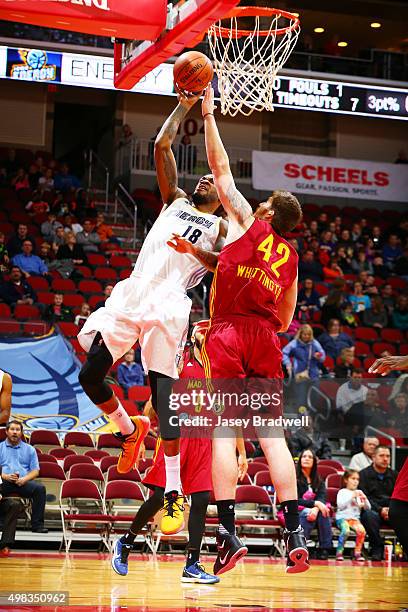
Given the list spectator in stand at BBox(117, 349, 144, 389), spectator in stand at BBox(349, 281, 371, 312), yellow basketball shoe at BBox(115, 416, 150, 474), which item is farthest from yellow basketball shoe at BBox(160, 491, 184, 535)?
spectator in stand at BBox(349, 281, 371, 312)

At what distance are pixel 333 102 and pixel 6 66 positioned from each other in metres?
6.29


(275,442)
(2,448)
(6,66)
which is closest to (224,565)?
(275,442)

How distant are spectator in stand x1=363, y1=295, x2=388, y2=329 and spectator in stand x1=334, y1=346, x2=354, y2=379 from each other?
3.20m

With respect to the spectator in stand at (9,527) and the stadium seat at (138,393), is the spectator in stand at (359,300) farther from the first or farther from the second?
the spectator in stand at (9,527)

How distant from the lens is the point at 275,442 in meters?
5.39

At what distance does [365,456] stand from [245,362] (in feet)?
25.3

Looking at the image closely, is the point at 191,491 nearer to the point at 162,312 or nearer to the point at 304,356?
the point at 162,312

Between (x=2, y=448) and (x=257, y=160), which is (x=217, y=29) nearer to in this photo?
(x=2, y=448)

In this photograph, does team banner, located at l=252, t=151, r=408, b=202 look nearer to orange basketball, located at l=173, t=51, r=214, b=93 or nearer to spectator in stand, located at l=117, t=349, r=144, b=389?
spectator in stand, located at l=117, t=349, r=144, b=389

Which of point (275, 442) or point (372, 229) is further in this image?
point (372, 229)

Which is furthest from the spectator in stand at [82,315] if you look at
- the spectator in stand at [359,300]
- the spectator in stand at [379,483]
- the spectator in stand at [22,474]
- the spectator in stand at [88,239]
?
the spectator in stand at [359,300]

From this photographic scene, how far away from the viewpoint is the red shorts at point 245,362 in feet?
17.9

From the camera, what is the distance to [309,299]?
1767cm

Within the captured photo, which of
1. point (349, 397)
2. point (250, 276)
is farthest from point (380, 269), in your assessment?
point (250, 276)
